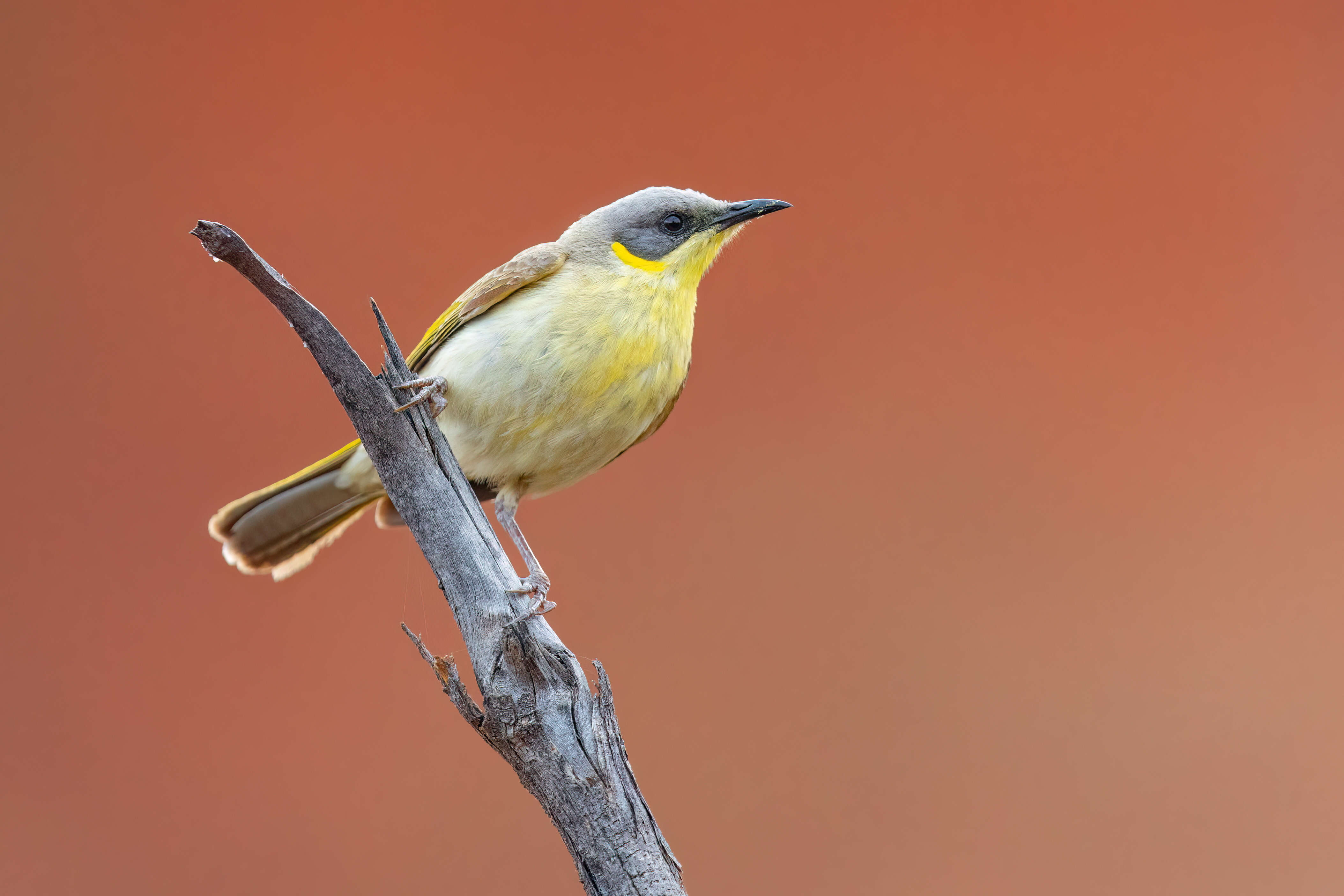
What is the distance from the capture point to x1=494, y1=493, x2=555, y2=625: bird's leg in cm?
184

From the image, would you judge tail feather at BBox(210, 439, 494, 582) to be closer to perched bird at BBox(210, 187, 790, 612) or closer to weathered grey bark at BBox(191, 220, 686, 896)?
perched bird at BBox(210, 187, 790, 612)

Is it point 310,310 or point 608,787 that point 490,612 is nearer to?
point 608,787

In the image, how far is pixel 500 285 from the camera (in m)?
2.34

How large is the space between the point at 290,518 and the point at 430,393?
0.71 metres

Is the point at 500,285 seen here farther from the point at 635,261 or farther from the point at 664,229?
the point at 664,229

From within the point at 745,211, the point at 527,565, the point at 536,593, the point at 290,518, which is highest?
the point at 745,211

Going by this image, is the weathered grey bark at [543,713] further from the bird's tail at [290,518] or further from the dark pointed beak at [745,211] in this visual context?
the dark pointed beak at [745,211]

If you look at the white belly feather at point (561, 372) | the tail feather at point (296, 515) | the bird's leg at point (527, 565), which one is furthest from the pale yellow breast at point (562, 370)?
the tail feather at point (296, 515)

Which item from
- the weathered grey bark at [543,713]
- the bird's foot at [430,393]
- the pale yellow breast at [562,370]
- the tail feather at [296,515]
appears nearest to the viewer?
the weathered grey bark at [543,713]

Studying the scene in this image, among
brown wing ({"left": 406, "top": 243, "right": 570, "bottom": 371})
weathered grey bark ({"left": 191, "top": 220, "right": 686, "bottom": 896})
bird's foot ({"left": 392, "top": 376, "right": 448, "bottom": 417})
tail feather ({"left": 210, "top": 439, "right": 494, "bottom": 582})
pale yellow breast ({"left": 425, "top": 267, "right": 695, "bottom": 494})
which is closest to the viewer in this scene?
weathered grey bark ({"left": 191, "top": 220, "right": 686, "bottom": 896})

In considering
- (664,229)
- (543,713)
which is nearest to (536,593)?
(543,713)

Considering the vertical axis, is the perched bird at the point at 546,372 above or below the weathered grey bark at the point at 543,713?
above

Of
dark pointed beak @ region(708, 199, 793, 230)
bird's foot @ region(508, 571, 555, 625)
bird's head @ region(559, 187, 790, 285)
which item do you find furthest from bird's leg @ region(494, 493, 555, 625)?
dark pointed beak @ region(708, 199, 793, 230)

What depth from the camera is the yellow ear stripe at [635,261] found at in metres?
2.40
